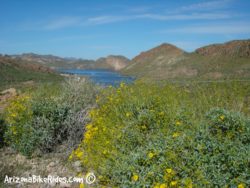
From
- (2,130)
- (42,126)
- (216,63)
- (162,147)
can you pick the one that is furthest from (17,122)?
(216,63)

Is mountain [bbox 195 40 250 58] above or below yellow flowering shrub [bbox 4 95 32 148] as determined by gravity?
above

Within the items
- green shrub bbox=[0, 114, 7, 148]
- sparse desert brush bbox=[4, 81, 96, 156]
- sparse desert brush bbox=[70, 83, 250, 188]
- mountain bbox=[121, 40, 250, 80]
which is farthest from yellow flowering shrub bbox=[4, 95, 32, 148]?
mountain bbox=[121, 40, 250, 80]

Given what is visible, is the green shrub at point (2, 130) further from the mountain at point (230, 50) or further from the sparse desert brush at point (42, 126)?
the mountain at point (230, 50)

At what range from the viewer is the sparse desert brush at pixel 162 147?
3.50m

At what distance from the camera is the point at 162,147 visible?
4.03 meters

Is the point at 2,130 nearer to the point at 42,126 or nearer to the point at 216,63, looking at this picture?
the point at 42,126

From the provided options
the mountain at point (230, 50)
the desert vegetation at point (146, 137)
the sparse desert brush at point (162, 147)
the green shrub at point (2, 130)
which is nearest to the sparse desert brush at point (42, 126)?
the desert vegetation at point (146, 137)

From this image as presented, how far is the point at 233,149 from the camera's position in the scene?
3.87 meters

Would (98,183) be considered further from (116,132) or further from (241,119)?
(241,119)

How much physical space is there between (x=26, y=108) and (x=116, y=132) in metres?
2.64

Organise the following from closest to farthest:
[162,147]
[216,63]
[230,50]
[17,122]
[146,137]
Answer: [162,147], [146,137], [17,122], [216,63], [230,50]

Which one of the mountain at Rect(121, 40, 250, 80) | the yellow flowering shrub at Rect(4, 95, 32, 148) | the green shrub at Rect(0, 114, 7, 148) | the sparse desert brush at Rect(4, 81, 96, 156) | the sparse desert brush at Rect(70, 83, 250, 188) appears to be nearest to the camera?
the sparse desert brush at Rect(70, 83, 250, 188)

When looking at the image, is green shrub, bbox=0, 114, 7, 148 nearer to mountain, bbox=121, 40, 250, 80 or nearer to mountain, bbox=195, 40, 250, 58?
mountain, bbox=121, 40, 250, 80

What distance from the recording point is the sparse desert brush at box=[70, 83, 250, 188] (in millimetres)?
3502
